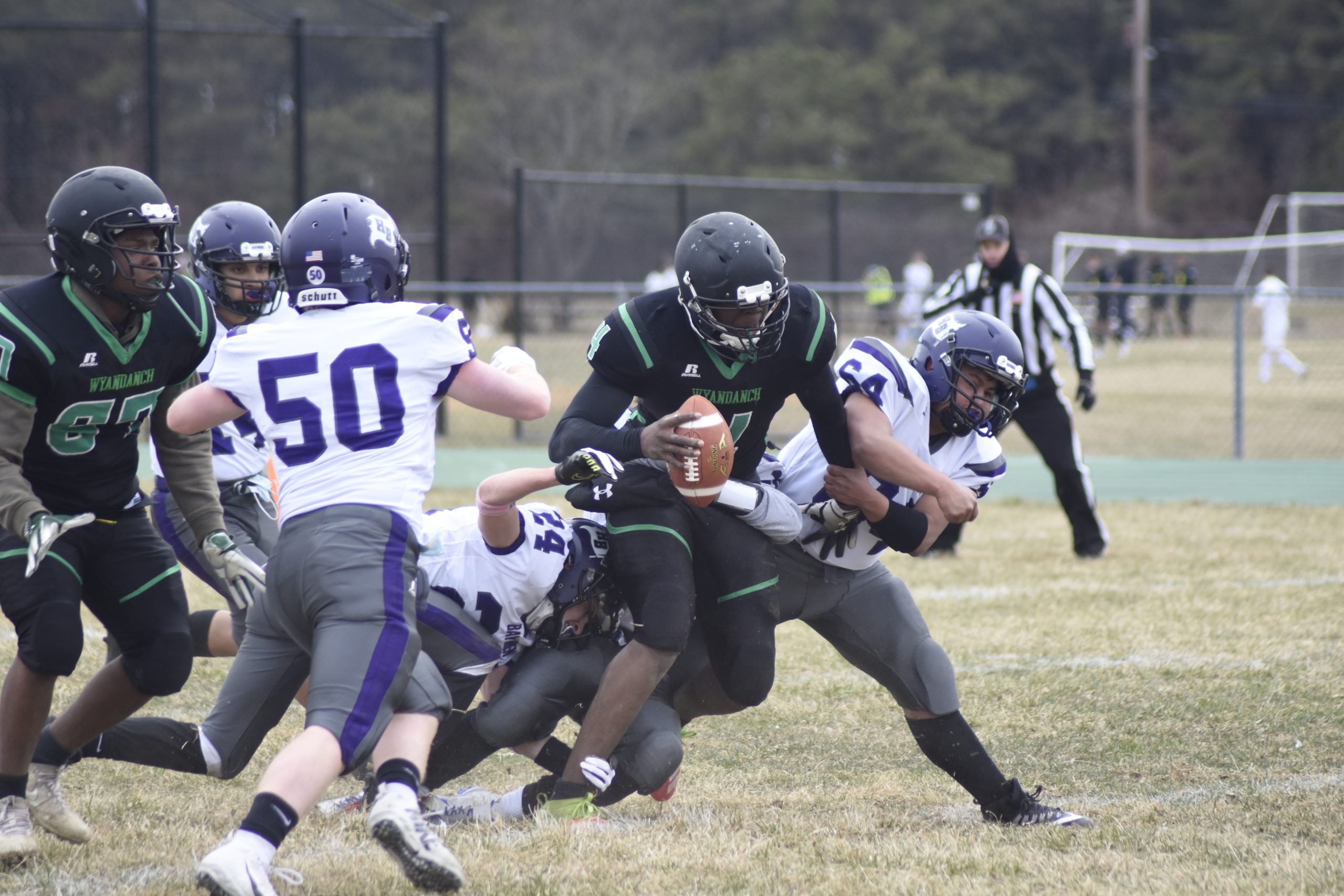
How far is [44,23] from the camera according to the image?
12.2 m

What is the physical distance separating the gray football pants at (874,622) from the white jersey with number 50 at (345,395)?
4.25 ft

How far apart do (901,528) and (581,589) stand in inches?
36.7

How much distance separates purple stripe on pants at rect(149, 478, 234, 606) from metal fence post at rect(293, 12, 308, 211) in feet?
27.4

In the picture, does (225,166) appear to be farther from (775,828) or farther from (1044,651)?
(775,828)

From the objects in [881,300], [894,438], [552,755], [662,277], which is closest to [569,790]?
[552,755]

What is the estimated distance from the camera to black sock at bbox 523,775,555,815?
150 inches

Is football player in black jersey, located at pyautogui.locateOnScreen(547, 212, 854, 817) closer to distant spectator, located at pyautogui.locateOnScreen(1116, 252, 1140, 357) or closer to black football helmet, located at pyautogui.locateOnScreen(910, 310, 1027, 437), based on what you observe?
black football helmet, located at pyautogui.locateOnScreen(910, 310, 1027, 437)

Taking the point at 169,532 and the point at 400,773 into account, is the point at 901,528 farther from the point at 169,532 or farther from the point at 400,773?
the point at 169,532

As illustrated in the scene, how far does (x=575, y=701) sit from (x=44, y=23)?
35.9 feet

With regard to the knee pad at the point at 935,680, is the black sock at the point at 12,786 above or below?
below

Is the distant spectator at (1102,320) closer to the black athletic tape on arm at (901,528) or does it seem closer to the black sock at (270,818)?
the black athletic tape on arm at (901,528)

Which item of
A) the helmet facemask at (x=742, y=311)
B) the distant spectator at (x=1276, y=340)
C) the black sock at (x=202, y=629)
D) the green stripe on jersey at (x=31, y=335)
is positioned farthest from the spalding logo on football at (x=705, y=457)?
the distant spectator at (x=1276, y=340)

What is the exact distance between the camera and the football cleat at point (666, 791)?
3863 mm

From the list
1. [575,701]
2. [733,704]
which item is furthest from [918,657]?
[575,701]
